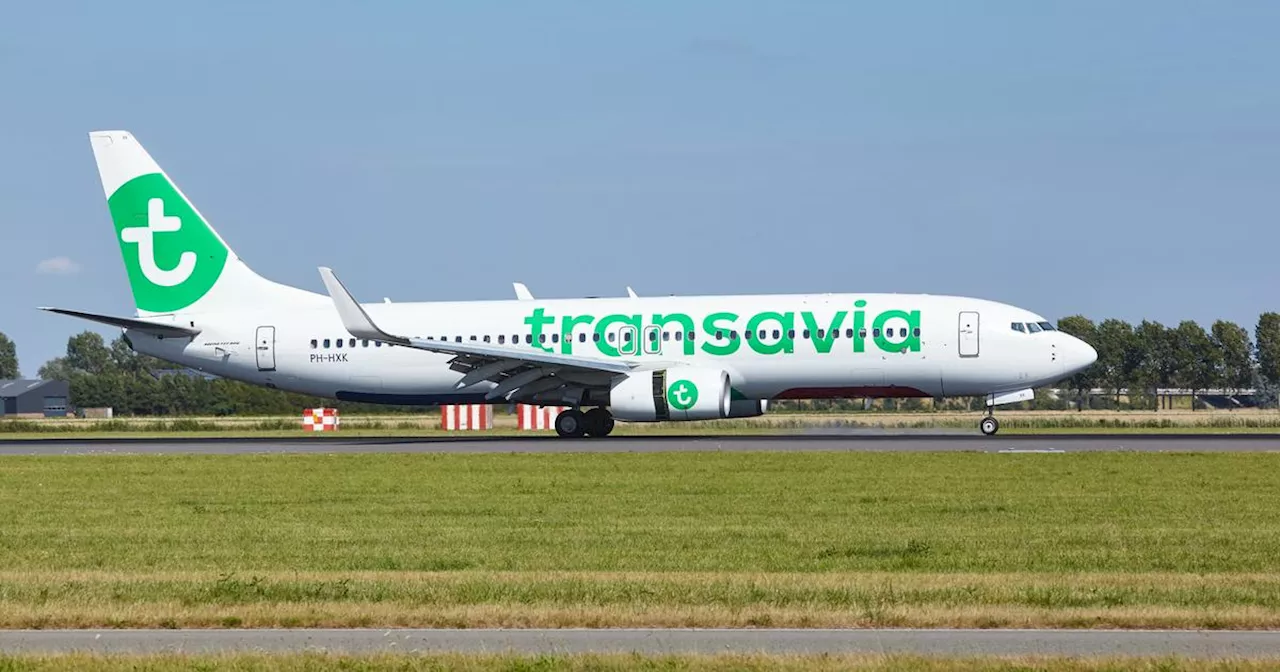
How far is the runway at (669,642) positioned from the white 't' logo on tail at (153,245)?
120 ft

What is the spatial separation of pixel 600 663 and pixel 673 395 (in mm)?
30623

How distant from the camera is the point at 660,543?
1964 cm

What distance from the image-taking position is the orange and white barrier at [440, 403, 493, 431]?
63000mm

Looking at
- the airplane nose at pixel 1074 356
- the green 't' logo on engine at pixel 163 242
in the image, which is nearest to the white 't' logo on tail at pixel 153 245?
the green 't' logo on engine at pixel 163 242

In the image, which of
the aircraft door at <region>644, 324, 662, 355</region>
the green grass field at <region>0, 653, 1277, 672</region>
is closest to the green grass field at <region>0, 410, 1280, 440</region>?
the aircraft door at <region>644, 324, 662, 355</region>

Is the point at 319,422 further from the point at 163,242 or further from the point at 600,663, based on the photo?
the point at 600,663

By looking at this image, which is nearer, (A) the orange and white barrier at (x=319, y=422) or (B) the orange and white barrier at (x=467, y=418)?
(B) the orange and white barrier at (x=467, y=418)

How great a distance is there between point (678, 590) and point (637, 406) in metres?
27.2

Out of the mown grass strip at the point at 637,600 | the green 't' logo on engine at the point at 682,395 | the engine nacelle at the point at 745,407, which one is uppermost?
the green 't' logo on engine at the point at 682,395

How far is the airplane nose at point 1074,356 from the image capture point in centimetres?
4284

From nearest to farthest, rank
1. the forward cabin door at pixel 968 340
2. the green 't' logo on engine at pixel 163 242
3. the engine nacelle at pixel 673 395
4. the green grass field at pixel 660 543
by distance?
the green grass field at pixel 660 543
the engine nacelle at pixel 673 395
the forward cabin door at pixel 968 340
the green 't' logo on engine at pixel 163 242

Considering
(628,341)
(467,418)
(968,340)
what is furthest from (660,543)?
(467,418)

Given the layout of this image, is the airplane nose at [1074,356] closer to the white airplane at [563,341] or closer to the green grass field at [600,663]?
the white airplane at [563,341]

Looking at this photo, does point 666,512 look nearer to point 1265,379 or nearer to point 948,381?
point 948,381
